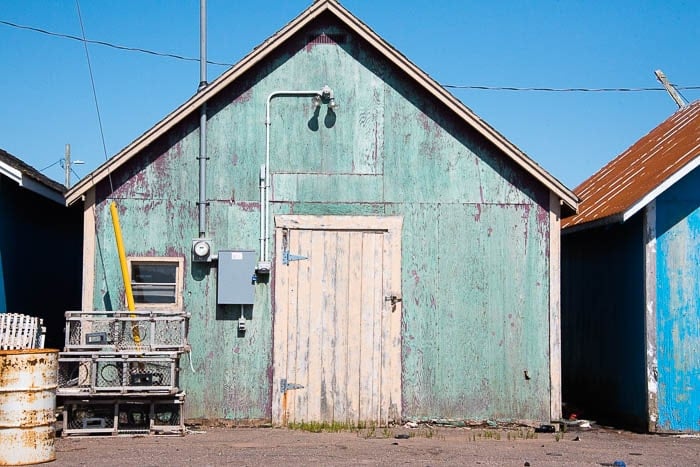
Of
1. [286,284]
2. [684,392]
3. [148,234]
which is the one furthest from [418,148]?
[684,392]

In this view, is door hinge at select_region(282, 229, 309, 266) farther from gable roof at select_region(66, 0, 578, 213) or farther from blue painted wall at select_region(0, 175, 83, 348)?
blue painted wall at select_region(0, 175, 83, 348)

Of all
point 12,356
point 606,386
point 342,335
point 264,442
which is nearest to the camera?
point 12,356

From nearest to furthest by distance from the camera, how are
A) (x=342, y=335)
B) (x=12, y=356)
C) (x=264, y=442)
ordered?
(x=12, y=356) → (x=264, y=442) → (x=342, y=335)

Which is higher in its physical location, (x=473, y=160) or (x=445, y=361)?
(x=473, y=160)

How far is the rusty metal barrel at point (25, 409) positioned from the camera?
30.8 ft

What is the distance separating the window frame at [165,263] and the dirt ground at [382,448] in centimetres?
158

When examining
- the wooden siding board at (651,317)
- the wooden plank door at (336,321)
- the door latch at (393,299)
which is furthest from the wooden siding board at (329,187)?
the wooden siding board at (651,317)

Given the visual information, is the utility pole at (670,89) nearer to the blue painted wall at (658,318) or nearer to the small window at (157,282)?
the blue painted wall at (658,318)

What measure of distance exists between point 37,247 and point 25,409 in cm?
603

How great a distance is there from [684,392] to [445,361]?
10.1ft

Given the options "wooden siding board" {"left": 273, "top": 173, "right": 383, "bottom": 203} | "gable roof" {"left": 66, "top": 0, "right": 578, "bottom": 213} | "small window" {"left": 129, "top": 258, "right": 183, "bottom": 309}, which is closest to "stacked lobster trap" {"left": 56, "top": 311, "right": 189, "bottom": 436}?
"small window" {"left": 129, "top": 258, "right": 183, "bottom": 309}

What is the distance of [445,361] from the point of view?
492 inches

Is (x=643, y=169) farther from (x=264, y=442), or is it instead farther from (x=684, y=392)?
(x=264, y=442)

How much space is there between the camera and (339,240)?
12.5 metres
